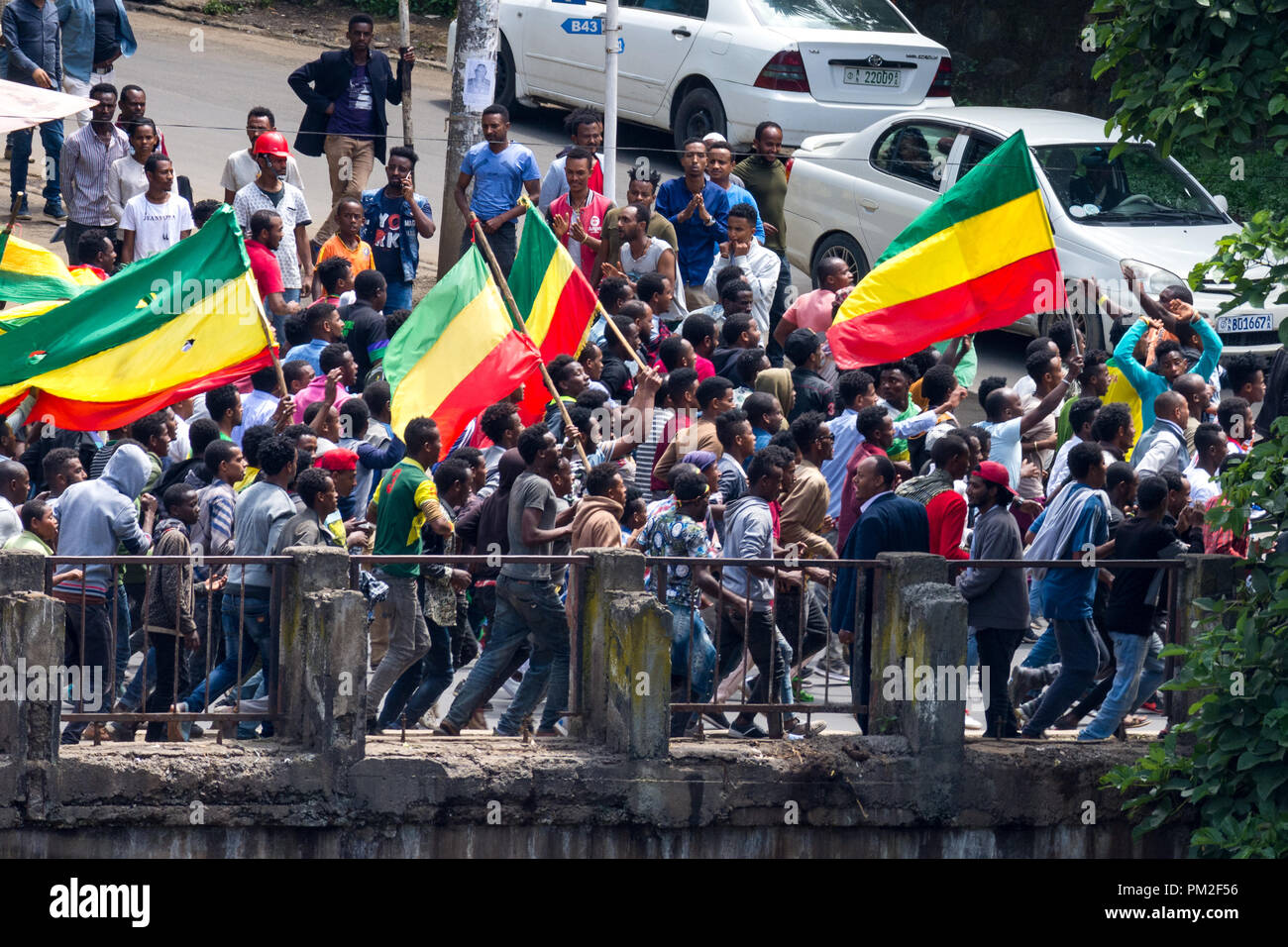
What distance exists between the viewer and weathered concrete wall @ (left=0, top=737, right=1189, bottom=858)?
8.81 m

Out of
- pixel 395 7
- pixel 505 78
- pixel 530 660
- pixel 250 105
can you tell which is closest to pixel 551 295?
pixel 530 660

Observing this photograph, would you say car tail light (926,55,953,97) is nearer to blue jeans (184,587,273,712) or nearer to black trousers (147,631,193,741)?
blue jeans (184,587,273,712)

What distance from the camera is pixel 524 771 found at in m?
9.07

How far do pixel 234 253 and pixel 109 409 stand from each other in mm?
1097

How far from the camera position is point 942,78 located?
17906mm

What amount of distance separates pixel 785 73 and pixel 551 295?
5948 millimetres

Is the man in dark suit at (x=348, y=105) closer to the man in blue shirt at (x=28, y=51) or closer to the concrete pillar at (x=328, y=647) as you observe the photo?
the man in blue shirt at (x=28, y=51)

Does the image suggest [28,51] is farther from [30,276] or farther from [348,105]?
[30,276]

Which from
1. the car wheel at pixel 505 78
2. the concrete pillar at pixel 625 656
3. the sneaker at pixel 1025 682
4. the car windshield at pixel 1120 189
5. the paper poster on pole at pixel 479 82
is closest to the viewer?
the concrete pillar at pixel 625 656

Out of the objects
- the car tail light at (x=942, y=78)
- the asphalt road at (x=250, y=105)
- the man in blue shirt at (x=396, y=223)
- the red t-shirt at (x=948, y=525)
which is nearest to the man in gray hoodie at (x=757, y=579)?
the red t-shirt at (x=948, y=525)

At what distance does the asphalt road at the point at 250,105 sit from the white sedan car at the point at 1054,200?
4.09 feet

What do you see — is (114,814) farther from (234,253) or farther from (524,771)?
(234,253)

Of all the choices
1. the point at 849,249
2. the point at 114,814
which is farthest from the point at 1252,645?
the point at 849,249

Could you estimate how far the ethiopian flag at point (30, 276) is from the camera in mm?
11672
